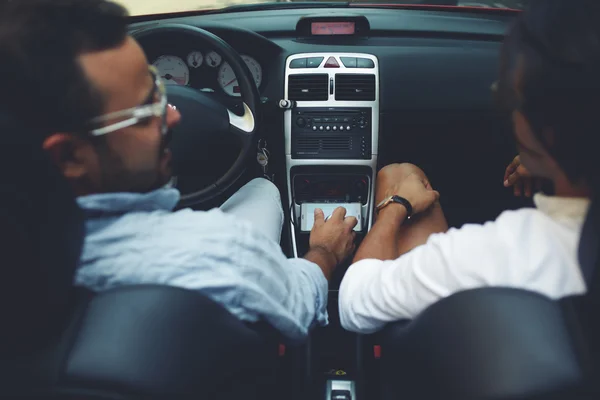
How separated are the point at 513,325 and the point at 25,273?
0.67m

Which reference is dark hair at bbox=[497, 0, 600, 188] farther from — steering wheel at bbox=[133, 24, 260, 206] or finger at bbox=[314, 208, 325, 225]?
finger at bbox=[314, 208, 325, 225]

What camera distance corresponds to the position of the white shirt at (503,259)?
88cm

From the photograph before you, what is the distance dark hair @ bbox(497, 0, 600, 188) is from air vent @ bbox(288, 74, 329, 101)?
139 cm

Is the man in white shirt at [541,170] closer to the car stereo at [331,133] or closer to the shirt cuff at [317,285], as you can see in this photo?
the shirt cuff at [317,285]

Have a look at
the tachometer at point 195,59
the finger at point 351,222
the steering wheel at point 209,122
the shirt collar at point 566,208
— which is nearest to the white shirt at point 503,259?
the shirt collar at point 566,208

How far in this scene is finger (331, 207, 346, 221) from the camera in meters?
2.21

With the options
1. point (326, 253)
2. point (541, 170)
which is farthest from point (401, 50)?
point (541, 170)

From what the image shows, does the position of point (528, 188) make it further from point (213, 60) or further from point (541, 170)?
point (213, 60)

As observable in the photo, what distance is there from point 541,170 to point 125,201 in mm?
765

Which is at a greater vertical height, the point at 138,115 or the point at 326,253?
the point at 138,115

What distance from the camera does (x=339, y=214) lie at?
2232 mm

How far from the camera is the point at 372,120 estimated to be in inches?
90.7

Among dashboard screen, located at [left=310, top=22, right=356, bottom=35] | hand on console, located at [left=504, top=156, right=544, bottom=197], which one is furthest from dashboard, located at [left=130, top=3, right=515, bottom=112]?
hand on console, located at [left=504, top=156, right=544, bottom=197]

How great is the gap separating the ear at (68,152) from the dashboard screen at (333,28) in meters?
1.57
